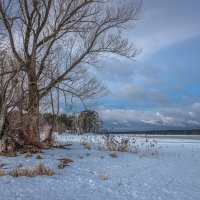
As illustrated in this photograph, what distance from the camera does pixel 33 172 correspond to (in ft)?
29.4

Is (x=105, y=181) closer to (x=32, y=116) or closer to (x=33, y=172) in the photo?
(x=33, y=172)

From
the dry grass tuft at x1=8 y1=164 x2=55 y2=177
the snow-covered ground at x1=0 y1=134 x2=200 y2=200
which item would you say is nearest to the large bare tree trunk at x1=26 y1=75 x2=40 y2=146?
the snow-covered ground at x1=0 y1=134 x2=200 y2=200

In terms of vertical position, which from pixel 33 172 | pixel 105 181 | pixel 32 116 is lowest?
pixel 105 181

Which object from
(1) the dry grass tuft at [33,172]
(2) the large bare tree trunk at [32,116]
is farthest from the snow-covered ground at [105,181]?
(2) the large bare tree trunk at [32,116]

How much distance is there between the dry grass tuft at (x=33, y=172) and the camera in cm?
873

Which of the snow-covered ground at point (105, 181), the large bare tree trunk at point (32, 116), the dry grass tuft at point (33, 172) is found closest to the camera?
the snow-covered ground at point (105, 181)

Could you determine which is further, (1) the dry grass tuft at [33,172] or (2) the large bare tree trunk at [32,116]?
(2) the large bare tree trunk at [32,116]

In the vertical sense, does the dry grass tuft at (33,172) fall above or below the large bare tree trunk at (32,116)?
below

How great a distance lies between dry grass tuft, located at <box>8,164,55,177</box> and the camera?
8726 mm

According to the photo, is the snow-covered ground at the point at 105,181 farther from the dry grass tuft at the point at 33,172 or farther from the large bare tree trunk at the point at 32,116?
the large bare tree trunk at the point at 32,116

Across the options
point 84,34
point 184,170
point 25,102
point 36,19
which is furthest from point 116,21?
point 184,170

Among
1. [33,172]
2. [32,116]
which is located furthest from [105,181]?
[32,116]

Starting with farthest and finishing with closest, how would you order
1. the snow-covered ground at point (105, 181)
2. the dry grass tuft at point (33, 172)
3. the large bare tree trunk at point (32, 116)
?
the large bare tree trunk at point (32, 116), the dry grass tuft at point (33, 172), the snow-covered ground at point (105, 181)

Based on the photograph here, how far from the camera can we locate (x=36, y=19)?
51.4 feet
